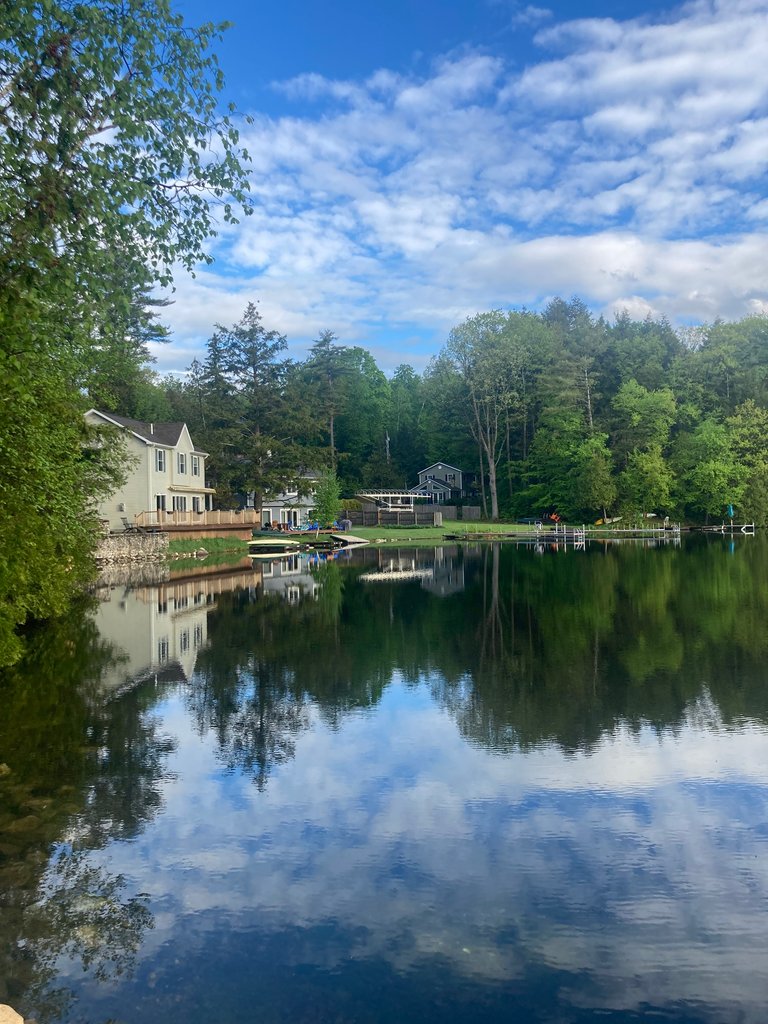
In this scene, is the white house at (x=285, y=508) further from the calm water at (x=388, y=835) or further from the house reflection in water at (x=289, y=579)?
the calm water at (x=388, y=835)

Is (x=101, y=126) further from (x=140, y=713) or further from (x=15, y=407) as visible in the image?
(x=140, y=713)

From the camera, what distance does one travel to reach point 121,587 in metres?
35.0

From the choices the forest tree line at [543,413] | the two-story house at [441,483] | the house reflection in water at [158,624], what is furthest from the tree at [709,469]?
the house reflection in water at [158,624]

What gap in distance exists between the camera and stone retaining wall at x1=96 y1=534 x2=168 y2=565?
42116 mm

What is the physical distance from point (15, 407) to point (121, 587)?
22939 mm

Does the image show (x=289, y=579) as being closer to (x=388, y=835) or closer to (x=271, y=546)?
(x=271, y=546)

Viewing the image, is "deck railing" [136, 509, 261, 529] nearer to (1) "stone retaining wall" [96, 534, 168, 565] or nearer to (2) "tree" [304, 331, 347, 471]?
(1) "stone retaining wall" [96, 534, 168, 565]

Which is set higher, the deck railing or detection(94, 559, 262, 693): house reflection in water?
the deck railing

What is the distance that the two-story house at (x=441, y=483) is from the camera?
331ft

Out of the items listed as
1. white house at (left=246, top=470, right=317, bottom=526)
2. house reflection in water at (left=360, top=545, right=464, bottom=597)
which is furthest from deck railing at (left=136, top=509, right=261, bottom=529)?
white house at (left=246, top=470, right=317, bottom=526)

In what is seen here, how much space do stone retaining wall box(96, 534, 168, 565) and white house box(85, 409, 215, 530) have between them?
4126 millimetres

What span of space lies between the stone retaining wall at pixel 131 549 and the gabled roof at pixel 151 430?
8807 millimetres

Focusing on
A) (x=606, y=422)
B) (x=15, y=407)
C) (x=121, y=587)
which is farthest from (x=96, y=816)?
(x=606, y=422)

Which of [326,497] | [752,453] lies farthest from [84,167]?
[752,453]
